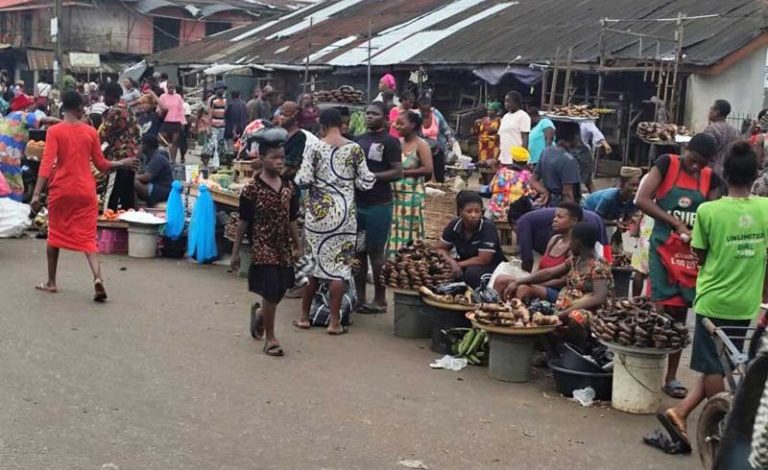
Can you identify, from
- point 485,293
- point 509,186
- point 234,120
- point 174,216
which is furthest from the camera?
point 234,120

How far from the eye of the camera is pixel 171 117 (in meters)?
20.3

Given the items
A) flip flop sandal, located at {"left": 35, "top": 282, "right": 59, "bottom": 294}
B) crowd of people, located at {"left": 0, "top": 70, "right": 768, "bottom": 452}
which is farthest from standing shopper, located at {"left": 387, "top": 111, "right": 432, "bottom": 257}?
flip flop sandal, located at {"left": 35, "top": 282, "right": 59, "bottom": 294}

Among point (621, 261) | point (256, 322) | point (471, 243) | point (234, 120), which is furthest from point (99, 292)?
point (234, 120)

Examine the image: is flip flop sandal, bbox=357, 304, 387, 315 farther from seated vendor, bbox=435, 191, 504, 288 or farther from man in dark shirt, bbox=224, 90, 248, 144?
man in dark shirt, bbox=224, 90, 248, 144

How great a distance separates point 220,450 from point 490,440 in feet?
5.20

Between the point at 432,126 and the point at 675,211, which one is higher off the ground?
the point at 432,126

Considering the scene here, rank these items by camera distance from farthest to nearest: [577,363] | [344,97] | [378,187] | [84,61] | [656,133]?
[84,61] < [344,97] < [656,133] < [378,187] < [577,363]

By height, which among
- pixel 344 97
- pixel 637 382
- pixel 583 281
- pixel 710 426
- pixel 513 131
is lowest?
pixel 637 382

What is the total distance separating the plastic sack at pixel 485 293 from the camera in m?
7.89

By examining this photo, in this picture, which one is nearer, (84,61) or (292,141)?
(292,141)

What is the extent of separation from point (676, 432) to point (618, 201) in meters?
4.45

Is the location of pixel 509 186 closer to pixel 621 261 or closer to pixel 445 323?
pixel 621 261

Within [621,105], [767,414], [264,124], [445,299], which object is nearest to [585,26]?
[621,105]

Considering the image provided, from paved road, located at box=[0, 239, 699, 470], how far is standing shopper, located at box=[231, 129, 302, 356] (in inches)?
17.5
